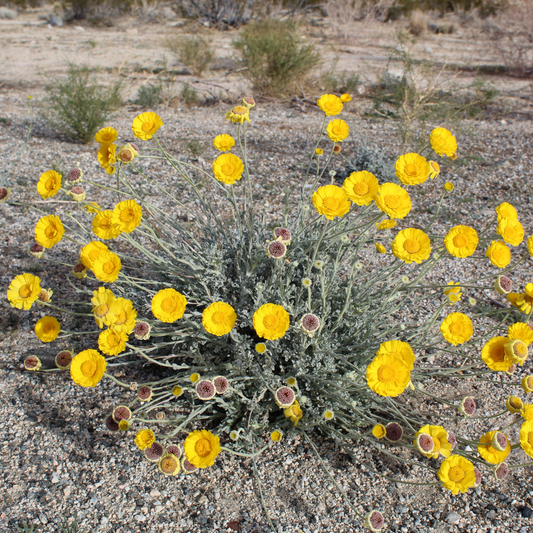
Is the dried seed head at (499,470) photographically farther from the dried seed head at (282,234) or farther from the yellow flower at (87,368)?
the yellow flower at (87,368)

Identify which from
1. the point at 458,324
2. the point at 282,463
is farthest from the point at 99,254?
the point at 458,324

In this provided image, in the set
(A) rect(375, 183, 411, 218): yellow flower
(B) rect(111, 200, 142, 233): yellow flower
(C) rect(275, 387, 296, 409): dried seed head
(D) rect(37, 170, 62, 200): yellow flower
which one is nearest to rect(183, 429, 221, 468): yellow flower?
(C) rect(275, 387, 296, 409): dried seed head

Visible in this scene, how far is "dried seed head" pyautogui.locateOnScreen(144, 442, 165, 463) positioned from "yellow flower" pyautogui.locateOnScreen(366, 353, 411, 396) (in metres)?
0.85

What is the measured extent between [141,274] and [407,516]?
197cm

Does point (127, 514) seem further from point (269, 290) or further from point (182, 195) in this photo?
point (182, 195)

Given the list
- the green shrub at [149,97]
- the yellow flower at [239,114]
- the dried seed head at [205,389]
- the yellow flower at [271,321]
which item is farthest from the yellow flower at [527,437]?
the green shrub at [149,97]

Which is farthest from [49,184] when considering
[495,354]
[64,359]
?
[495,354]

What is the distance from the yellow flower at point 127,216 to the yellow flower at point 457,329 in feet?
4.29

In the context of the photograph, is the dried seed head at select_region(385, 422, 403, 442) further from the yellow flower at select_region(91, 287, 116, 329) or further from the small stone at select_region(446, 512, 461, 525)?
the yellow flower at select_region(91, 287, 116, 329)

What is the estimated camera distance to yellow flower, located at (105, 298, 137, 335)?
177 cm

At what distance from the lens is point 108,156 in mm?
2191

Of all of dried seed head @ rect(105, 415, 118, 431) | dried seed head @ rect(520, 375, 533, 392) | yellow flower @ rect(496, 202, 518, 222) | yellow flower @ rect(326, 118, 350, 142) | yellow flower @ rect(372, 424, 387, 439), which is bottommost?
dried seed head @ rect(105, 415, 118, 431)

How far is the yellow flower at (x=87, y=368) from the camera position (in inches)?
68.8

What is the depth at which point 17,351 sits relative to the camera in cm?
258
